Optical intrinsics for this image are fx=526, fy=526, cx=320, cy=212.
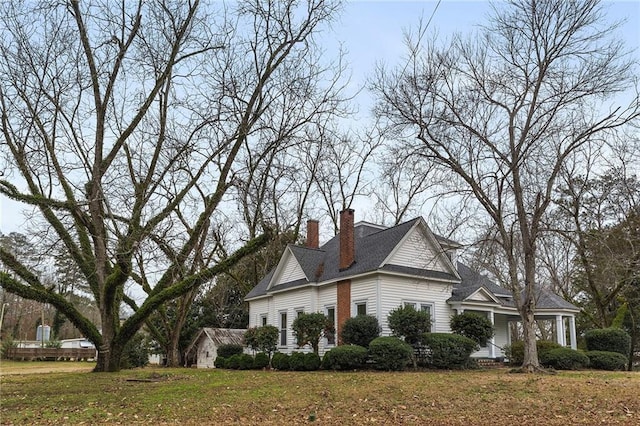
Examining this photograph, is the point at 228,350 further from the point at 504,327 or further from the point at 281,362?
the point at 504,327

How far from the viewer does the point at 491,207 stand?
19406 mm

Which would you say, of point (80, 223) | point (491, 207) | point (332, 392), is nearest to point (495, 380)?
point (332, 392)

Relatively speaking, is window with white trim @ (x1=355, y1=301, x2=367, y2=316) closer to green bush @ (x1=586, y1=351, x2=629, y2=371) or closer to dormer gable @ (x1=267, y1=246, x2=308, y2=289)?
dormer gable @ (x1=267, y1=246, x2=308, y2=289)

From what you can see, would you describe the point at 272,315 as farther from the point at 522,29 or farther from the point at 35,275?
the point at 522,29

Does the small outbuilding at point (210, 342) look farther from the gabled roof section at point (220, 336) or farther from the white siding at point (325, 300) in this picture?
the white siding at point (325, 300)

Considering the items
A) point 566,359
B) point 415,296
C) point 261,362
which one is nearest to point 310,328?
point 261,362

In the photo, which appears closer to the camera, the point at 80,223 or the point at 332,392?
the point at 332,392

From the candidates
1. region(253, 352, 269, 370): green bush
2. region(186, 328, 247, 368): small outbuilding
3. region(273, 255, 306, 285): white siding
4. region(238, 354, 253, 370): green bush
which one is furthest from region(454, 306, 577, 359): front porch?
region(186, 328, 247, 368): small outbuilding

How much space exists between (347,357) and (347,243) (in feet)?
20.4

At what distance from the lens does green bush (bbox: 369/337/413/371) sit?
18500mm

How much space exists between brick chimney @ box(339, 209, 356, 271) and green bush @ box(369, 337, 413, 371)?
544 centimetres

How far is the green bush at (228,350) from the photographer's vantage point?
27.4 metres

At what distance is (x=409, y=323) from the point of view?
65.7 ft

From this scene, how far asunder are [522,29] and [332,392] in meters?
Answer: 14.1
